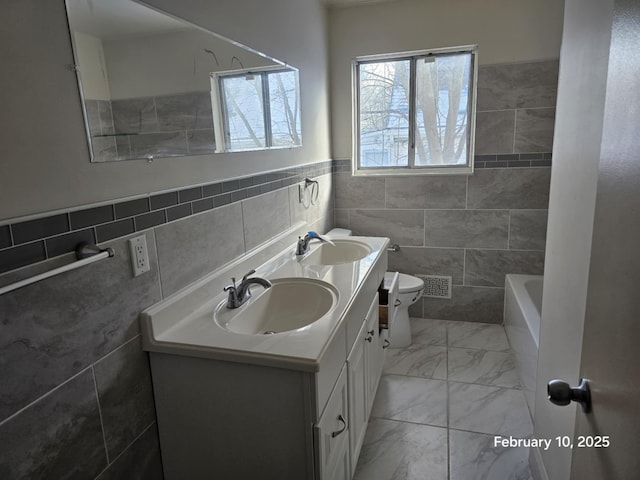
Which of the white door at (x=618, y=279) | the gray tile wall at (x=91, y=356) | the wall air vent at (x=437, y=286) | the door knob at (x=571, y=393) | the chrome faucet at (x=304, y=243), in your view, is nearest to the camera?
the white door at (x=618, y=279)

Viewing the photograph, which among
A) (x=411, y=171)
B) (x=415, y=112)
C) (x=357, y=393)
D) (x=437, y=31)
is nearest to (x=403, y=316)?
(x=411, y=171)

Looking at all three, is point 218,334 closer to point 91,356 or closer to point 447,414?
point 91,356

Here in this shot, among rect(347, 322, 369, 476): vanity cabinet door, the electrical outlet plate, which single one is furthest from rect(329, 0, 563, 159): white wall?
the electrical outlet plate

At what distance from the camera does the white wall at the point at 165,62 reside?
3.88 feet

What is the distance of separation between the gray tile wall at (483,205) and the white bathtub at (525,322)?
0.58 ft

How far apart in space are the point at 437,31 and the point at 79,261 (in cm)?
287

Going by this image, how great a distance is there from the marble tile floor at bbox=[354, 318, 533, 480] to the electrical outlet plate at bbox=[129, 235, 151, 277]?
136 centimetres

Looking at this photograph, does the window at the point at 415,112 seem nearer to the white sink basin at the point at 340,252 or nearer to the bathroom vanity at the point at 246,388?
the white sink basin at the point at 340,252

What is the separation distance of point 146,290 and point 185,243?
0.23 m

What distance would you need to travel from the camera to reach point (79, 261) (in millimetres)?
1012

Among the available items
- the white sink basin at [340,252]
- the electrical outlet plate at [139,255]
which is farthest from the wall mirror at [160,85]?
the white sink basin at [340,252]

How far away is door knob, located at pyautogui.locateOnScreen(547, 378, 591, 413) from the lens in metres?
0.81

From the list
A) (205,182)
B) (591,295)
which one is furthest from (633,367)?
(205,182)

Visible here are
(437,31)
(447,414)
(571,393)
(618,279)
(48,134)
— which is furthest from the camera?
(437,31)
